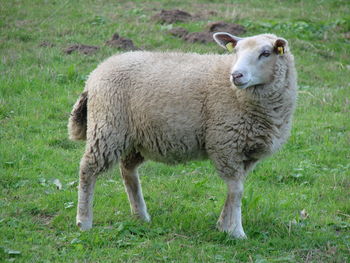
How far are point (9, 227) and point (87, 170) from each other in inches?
34.2

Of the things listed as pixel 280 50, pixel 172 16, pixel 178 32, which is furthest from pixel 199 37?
pixel 280 50

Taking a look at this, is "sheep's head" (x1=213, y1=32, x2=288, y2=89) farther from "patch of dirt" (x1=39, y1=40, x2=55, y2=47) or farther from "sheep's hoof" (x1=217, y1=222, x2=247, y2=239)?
"patch of dirt" (x1=39, y1=40, x2=55, y2=47)

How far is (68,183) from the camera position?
22.8ft

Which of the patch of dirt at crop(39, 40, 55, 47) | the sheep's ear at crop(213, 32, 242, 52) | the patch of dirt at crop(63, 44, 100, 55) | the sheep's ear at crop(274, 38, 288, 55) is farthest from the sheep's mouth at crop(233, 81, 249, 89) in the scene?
the patch of dirt at crop(39, 40, 55, 47)

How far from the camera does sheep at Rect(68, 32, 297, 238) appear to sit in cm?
574

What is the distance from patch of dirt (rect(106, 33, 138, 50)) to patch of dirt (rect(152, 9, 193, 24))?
1.71 m

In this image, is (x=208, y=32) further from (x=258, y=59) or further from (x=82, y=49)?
(x=258, y=59)

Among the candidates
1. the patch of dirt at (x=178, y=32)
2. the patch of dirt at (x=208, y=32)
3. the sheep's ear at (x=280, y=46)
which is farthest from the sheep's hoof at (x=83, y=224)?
the patch of dirt at (x=178, y=32)

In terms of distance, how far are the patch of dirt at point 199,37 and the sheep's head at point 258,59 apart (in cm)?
600

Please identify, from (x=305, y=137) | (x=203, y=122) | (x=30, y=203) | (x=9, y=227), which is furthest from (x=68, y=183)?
(x=305, y=137)

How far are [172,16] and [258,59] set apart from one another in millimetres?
7632

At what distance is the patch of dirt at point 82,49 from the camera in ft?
36.0

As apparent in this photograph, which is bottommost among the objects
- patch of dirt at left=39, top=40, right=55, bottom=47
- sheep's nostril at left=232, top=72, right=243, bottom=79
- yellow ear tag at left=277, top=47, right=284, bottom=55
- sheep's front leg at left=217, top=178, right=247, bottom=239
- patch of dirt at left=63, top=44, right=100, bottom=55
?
patch of dirt at left=39, top=40, right=55, bottom=47

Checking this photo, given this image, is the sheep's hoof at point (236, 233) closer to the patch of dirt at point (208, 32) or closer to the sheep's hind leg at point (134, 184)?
the sheep's hind leg at point (134, 184)
